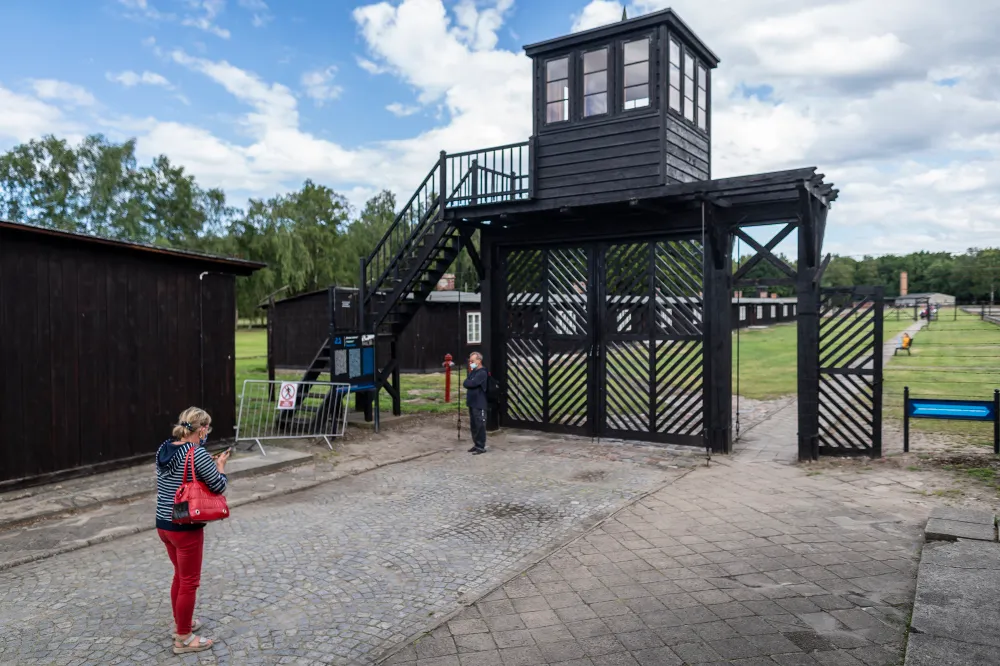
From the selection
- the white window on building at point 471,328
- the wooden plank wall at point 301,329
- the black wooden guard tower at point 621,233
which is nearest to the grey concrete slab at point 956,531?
the black wooden guard tower at point 621,233

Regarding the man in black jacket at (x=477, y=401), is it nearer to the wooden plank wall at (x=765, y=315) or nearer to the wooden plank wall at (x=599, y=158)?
the wooden plank wall at (x=599, y=158)

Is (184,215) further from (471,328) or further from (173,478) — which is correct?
(173,478)

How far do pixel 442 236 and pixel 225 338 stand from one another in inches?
164

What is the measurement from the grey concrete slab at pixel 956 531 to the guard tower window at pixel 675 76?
726 cm

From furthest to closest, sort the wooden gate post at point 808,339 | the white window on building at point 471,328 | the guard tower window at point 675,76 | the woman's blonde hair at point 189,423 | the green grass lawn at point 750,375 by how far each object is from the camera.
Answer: the white window on building at point 471,328
the green grass lawn at point 750,375
the guard tower window at point 675,76
the wooden gate post at point 808,339
the woman's blonde hair at point 189,423

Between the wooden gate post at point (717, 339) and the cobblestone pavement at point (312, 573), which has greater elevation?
the wooden gate post at point (717, 339)

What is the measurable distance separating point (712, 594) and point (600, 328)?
7.08 m

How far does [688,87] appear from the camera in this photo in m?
11.4

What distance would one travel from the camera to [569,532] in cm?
687

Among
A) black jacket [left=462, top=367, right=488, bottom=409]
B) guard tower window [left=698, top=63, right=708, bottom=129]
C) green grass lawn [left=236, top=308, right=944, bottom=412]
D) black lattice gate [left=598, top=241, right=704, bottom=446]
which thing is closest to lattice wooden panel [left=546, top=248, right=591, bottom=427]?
black lattice gate [left=598, top=241, right=704, bottom=446]

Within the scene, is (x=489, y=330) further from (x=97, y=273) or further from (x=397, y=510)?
(x=97, y=273)

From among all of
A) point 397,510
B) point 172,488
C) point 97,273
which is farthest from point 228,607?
point 97,273

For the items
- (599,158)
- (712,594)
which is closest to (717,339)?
(599,158)

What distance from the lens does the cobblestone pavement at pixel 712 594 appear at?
4.30 metres
